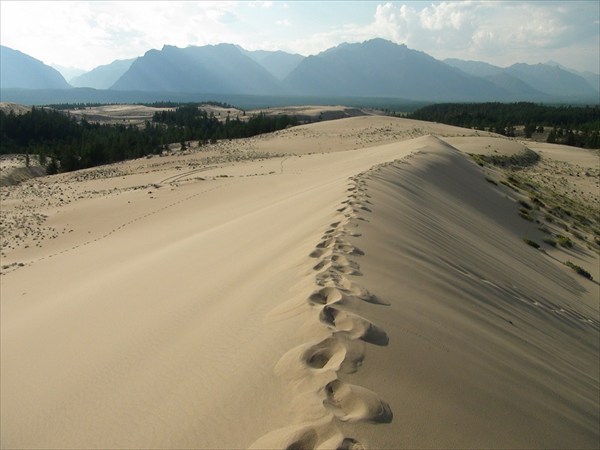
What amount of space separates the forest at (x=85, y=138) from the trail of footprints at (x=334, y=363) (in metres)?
41.8

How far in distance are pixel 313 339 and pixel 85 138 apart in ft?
210

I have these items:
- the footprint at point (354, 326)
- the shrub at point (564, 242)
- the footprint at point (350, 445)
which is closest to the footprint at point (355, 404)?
the footprint at point (350, 445)

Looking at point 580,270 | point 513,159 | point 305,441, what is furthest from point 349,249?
point 513,159

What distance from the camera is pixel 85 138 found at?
5966 centimetres

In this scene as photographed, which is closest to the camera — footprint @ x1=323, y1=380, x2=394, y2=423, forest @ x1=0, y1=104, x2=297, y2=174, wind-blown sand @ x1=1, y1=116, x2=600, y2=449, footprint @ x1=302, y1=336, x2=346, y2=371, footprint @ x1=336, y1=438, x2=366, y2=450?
footprint @ x1=336, y1=438, x2=366, y2=450

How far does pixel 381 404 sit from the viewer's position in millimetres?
3082

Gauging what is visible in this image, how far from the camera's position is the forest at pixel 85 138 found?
44531 mm

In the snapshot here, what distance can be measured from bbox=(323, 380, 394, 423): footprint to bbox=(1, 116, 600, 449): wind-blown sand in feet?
0.04

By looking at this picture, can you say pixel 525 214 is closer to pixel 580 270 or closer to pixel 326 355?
pixel 580 270

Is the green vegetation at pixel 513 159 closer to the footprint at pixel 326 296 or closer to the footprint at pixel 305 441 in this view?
the footprint at pixel 326 296

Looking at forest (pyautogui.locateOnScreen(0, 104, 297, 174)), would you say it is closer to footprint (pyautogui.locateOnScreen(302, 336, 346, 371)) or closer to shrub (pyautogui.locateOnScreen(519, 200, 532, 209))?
shrub (pyautogui.locateOnScreen(519, 200, 532, 209))

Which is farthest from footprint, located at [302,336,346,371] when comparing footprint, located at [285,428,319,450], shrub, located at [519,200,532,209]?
shrub, located at [519,200,532,209]

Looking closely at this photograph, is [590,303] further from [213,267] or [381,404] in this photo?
[381,404]

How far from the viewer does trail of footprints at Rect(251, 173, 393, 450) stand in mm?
2787
